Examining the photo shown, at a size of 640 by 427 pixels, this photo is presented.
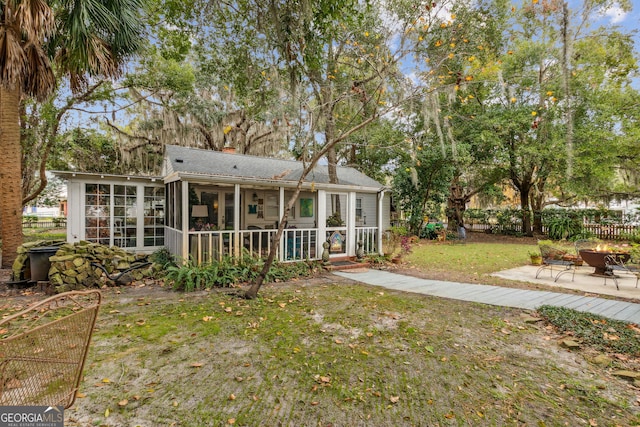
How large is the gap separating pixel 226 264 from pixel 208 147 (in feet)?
37.9

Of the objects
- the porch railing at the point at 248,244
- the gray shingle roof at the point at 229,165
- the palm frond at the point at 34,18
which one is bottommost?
the porch railing at the point at 248,244

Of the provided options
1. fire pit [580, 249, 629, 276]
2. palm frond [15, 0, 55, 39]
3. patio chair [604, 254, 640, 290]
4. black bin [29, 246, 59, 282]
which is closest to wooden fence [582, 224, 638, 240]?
fire pit [580, 249, 629, 276]

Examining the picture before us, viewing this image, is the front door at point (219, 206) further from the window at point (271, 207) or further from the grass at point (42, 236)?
the grass at point (42, 236)

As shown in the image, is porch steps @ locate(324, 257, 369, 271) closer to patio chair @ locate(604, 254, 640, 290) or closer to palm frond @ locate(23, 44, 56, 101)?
patio chair @ locate(604, 254, 640, 290)

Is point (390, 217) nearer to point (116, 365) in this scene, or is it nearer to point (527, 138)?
point (527, 138)

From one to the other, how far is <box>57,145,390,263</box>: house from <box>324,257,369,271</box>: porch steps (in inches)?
7.7

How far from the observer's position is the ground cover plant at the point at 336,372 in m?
2.33

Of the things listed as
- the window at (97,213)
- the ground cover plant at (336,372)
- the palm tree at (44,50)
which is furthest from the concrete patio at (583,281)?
the window at (97,213)

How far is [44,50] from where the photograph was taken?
6.28 meters

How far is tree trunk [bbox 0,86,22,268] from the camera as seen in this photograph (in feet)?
23.5

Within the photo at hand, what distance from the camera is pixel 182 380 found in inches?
109

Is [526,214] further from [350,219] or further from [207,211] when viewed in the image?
[207,211]

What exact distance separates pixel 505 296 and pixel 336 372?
4417mm

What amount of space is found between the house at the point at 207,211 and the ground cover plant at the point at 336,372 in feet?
10.6
